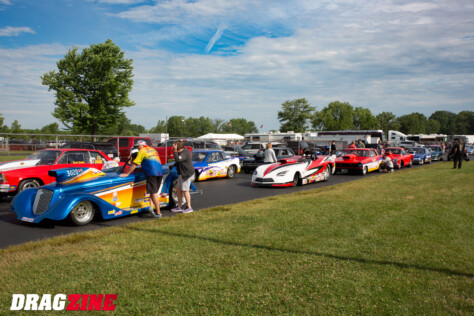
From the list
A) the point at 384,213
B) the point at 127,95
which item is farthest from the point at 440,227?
the point at 127,95

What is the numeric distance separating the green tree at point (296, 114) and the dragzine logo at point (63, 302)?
7983 cm

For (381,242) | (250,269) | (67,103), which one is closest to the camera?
(250,269)

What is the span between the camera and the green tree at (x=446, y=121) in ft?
554

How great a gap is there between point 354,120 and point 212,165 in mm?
101171

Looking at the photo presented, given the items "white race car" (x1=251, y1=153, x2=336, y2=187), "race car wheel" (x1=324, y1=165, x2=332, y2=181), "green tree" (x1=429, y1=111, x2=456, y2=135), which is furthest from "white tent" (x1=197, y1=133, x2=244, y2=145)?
"green tree" (x1=429, y1=111, x2=456, y2=135)

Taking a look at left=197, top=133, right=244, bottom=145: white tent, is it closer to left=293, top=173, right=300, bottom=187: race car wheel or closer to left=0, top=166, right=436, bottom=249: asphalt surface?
left=293, top=173, right=300, bottom=187: race car wheel

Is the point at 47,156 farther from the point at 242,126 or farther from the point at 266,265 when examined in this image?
the point at 242,126

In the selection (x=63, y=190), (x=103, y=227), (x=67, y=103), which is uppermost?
(x=67, y=103)

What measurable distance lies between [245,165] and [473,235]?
14277mm

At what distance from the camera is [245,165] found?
19938mm

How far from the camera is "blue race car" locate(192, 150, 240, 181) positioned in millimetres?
15905

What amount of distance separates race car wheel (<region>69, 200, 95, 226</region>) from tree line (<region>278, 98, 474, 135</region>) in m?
76.4

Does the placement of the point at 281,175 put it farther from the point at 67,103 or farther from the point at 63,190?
the point at 67,103

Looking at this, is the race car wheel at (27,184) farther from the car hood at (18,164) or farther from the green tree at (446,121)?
the green tree at (446,121)
